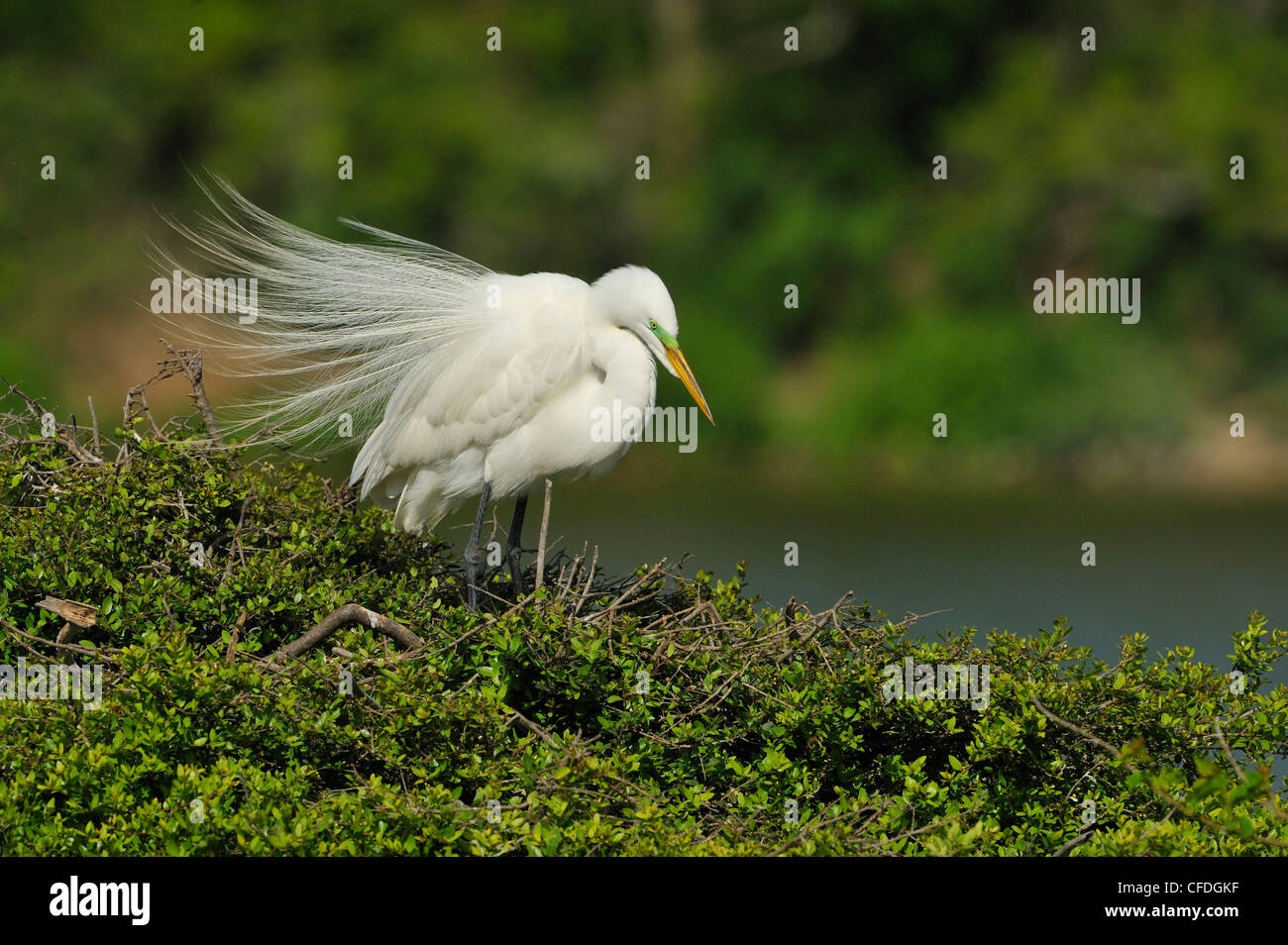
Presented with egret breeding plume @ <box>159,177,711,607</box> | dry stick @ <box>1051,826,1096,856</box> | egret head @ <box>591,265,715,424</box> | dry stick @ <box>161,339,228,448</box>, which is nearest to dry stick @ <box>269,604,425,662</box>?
dry stick @ <box>161,339,228,448</box>

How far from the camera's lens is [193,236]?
14.7 feet

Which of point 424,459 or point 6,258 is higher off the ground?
point 6,258

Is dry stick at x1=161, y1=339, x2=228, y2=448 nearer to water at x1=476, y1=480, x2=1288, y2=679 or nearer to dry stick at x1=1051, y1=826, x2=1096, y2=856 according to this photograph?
dry stick at x1=1051, y1=826, x2=1096, y2=856

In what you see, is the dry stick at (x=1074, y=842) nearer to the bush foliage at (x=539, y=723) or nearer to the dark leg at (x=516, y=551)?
the bush foliage at (x=539, y=723)

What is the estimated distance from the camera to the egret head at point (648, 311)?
4.21 metres

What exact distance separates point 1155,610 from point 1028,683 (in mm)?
5676

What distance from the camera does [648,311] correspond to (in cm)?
421

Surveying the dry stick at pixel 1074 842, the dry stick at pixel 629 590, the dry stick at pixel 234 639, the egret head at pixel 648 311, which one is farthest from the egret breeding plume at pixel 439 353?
the dry stick at pixel 1074 842

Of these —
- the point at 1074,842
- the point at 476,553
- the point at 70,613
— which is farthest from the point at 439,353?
the point at 1074,842

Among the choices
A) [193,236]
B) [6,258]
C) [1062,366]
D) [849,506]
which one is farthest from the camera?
[1062,366]

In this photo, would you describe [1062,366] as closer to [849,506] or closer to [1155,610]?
[849,506]

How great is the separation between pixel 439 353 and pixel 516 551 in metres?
0.69

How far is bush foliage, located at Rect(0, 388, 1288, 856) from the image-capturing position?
2713 mm

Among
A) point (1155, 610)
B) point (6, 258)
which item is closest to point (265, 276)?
point (1155, 610)
